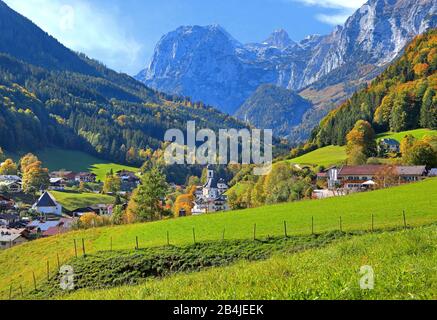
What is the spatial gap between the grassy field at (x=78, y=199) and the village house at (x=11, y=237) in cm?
4542

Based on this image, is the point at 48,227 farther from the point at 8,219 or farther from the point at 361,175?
the point at 361,175

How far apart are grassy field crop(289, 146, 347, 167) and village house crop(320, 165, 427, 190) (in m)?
15.9

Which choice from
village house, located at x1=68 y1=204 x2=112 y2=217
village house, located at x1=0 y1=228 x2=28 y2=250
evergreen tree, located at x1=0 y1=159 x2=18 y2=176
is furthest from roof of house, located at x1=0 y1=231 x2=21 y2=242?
evergreen tree, located at x1=0 y1=159 x2=18 y2=176

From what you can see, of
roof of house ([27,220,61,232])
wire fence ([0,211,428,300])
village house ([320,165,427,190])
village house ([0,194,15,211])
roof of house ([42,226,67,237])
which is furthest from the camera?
village house ([0,194,15,211])

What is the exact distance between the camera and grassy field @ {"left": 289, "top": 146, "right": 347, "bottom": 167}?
120344 millimetres

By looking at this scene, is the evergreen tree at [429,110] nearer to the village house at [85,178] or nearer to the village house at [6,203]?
the village house at [6,203]

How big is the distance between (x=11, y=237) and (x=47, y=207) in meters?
40.4

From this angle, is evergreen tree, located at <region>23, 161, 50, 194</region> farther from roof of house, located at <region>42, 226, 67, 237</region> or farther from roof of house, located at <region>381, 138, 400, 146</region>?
roof of house, located at <region>381, 138, 400, 146</region>

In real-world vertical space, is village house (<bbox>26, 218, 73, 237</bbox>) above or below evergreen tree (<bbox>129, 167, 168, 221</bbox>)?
below

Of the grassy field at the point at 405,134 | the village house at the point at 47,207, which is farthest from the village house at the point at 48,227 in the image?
the grassy field at the point at 405,134

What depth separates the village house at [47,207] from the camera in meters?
120

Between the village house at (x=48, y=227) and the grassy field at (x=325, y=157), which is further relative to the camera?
the grassy field at (x=325, y=157)

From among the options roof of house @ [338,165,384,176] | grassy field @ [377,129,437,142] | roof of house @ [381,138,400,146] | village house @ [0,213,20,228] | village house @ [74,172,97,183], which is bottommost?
village house @ [0,213,20,228]
